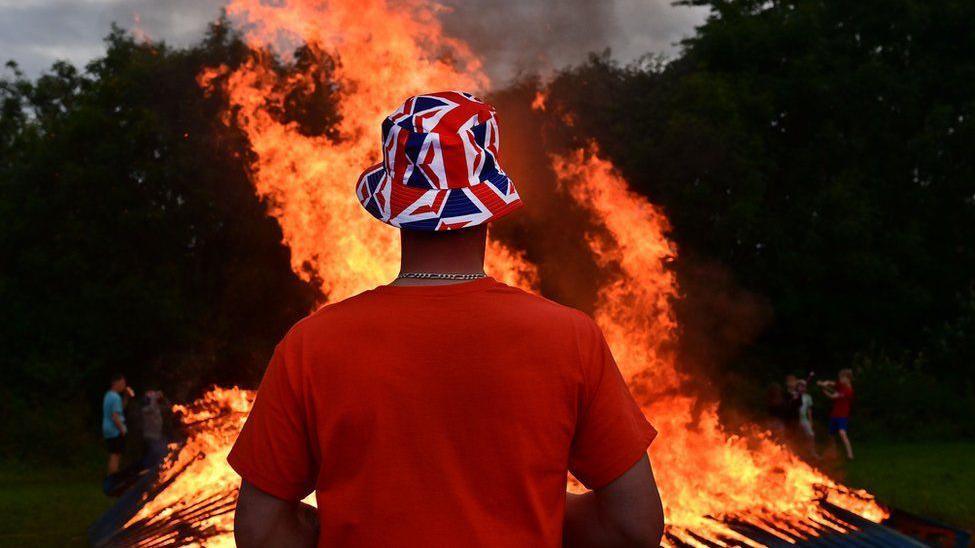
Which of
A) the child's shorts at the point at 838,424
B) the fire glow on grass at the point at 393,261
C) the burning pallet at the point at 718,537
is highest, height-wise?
the fire glow on grass at the point at 393,261

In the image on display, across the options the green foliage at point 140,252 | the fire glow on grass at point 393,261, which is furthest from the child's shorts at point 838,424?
the green foliage at point 140,252

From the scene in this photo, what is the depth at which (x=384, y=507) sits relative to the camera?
2.11 metres

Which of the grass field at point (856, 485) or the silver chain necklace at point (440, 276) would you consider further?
the grass field at point (856, 485)

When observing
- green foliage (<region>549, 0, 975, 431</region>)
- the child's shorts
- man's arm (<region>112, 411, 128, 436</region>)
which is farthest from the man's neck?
green foliage (<region>549, 0, 975, 431</region>)

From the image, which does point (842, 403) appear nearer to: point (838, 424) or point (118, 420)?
point (838, 424)

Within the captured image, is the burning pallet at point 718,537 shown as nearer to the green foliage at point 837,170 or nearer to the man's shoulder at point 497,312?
the man's shoulder at point 497,312

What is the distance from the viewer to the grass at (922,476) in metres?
13.3

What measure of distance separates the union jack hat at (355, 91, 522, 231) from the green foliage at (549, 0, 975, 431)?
2420 centimetres

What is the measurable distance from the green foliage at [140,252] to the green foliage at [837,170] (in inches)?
405

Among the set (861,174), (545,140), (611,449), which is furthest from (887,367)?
(611,449)

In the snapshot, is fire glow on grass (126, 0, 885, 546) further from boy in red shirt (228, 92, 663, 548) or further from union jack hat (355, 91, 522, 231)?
union jack hat (355, 91, 522, 231)

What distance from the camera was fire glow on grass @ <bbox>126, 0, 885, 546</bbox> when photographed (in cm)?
817

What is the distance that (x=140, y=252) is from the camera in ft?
78.5

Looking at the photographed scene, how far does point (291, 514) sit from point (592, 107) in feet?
72.4
